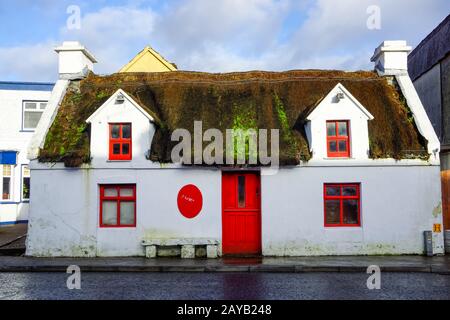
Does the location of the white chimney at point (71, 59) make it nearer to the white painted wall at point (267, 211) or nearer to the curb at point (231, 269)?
the white painted wall at point (267, 211)

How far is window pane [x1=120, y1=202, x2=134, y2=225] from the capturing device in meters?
15.8

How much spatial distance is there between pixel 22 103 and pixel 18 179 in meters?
4.04

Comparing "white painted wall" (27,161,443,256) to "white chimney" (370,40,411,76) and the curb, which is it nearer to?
the curb

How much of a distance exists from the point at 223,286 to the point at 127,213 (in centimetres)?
632

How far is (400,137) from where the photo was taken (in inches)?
633

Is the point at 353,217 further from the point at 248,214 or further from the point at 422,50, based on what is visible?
the point at 422,50

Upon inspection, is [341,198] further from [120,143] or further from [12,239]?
[12,239]

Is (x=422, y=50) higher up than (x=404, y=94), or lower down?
higher up

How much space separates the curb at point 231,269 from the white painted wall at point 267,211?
7.64ft

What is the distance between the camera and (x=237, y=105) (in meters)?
17.2
